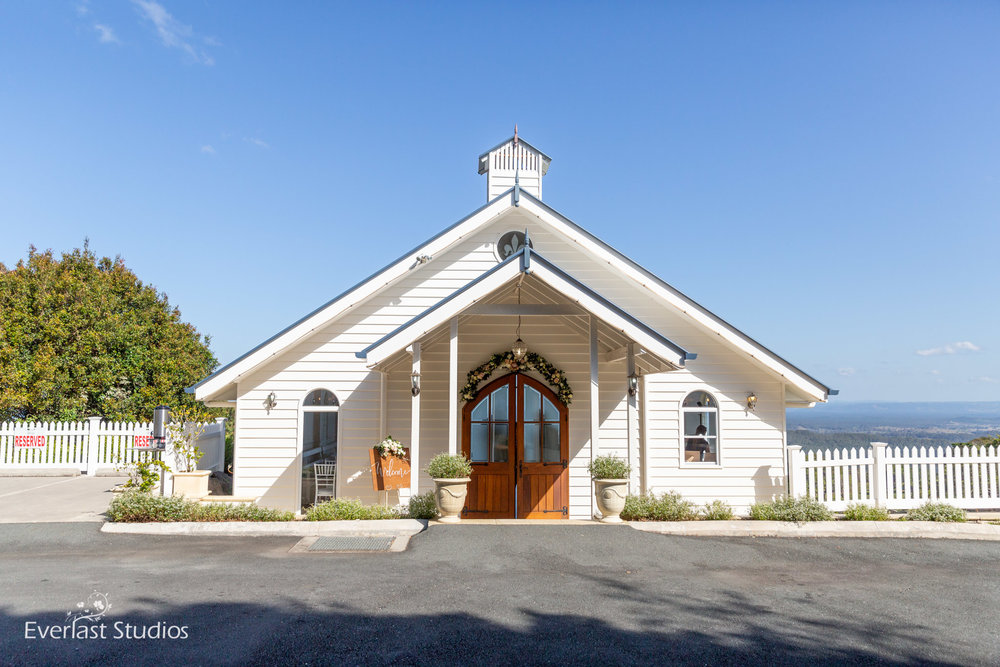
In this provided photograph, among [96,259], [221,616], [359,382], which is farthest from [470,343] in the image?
[96,259]

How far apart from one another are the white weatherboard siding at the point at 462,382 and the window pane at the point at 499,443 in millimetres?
951

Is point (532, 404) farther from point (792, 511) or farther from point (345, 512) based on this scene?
point (792, 511)

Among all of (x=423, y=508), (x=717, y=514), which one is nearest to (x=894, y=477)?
(x=717, y=514)

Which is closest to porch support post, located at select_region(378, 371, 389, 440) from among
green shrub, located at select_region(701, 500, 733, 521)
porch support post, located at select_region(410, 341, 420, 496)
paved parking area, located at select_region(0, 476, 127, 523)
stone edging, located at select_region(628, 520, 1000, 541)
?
porch support post, located at select_region(410, 341, 420, 496)

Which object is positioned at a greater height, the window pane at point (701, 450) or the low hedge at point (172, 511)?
the window pane at point (701, 450)

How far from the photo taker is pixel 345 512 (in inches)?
431

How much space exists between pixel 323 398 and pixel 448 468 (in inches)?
149

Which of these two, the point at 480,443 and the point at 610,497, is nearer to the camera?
the point at 610,497

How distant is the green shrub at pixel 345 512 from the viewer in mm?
10930

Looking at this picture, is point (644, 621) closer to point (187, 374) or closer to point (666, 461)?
point (666, 461)

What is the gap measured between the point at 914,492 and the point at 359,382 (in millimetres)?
10507

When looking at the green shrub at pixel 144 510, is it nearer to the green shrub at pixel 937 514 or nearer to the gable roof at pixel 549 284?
the gable roof at pixel 549 284

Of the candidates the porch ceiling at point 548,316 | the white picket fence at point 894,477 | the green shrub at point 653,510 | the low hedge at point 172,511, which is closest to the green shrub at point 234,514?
the low hedge at point 172,511

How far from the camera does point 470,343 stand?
13.5m
